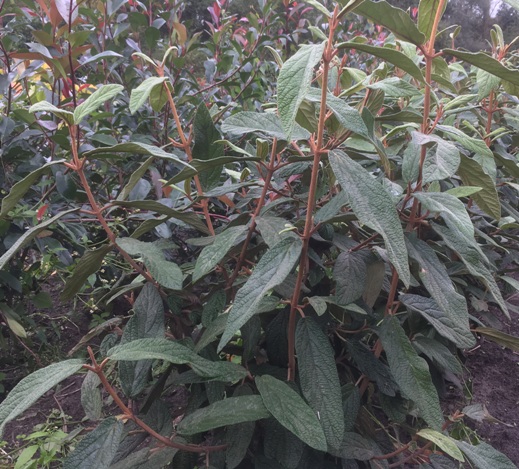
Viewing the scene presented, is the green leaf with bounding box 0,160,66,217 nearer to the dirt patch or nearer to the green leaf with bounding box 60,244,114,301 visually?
the green leaf with bounding box 60,244,114,301

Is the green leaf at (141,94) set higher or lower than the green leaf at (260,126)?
higher

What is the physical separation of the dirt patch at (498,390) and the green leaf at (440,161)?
3.86ft

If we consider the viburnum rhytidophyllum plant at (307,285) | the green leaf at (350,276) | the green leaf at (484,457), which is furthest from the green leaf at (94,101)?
the green leaf at (484,457)

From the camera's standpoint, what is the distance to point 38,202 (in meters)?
1.95

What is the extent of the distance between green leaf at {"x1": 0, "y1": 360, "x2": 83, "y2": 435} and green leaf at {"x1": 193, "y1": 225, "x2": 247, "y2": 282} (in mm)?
276

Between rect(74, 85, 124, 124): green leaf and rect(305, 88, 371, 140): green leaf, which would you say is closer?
rect(305, 88, 371, 140): green leaf

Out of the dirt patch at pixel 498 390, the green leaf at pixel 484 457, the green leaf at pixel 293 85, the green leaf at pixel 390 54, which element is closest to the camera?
the green leaf at pixel 293 85

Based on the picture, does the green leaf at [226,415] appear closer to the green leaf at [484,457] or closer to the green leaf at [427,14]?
the green leaf at [484,457]

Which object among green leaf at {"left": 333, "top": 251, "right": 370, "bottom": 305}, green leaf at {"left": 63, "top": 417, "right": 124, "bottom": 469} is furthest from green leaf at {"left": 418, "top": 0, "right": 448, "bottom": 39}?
green leaf at {"left": 63, "top": 417, "right": 124, "bottom": 469}

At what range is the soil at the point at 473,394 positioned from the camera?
1766mm

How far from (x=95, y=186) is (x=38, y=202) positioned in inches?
12.2

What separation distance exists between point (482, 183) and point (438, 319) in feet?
1.02

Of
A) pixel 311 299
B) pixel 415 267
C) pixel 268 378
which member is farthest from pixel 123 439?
pixel 415 267

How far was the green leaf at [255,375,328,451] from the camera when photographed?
2.84ft
